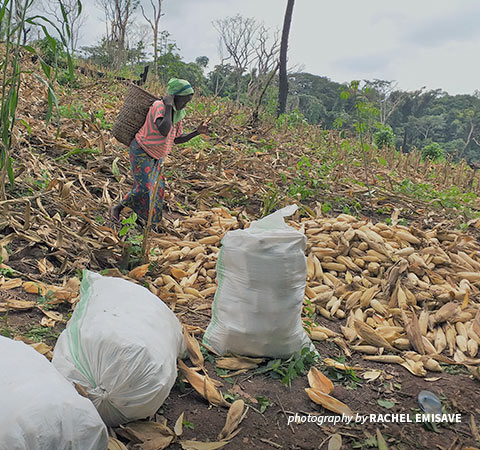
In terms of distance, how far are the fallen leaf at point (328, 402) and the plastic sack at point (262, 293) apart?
0.23 m

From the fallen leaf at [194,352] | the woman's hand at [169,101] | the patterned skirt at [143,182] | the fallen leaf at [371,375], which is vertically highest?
the woman's hand at [169,101]

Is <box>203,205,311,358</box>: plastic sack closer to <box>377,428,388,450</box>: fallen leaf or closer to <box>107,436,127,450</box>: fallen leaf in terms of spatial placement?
<box>377,428,388,450</box>: fallen leaf

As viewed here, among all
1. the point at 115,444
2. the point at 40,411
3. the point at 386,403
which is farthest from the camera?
the point at 386,403

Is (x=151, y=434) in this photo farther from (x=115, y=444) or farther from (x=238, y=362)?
(x=238, y=362)

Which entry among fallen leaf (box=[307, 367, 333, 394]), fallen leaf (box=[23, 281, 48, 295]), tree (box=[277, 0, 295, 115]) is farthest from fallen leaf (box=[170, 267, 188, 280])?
tree (box=[277, 0, 295, 115])

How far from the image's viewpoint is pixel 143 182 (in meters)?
3.33

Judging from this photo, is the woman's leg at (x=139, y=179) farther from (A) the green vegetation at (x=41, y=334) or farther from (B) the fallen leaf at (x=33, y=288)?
(A) the green vegetation at (x=41, y=334)

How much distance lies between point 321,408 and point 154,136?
2.23 m

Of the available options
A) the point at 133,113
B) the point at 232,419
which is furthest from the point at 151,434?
the point at 133,113

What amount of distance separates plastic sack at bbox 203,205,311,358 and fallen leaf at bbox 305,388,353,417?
0.23 metres

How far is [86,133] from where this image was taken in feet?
15.4

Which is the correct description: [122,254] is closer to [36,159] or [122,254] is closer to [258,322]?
[258,322]

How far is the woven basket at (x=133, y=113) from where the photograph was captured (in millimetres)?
3283

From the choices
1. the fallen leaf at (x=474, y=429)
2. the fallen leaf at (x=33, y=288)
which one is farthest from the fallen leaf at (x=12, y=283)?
the fallen leaf at (x=474, y=429)
